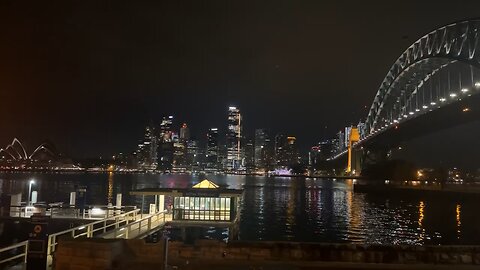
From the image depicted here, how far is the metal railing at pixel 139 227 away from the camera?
22331 mm

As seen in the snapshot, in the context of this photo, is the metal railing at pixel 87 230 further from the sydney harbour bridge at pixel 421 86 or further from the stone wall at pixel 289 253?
the sydney harbour bridge at pixel 421 86

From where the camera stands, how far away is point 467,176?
182000mm

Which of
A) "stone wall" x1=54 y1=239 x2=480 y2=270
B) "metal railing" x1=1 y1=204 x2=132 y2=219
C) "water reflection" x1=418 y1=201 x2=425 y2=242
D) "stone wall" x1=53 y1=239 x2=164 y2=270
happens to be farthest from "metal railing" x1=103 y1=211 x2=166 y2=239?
"water reflection" x1=418 y1=201 x2=425 y2=242

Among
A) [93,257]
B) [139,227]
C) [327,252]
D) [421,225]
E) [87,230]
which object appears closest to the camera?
[93,257]

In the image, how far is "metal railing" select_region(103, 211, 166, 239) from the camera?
73.3ft

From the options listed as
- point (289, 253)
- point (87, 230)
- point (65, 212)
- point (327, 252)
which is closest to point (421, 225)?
point (65, 212)

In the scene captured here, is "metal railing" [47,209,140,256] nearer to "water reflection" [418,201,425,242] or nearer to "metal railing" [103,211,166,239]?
"metal railing" [103,211,166,239]

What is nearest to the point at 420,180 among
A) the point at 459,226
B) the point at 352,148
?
the point at 352,148

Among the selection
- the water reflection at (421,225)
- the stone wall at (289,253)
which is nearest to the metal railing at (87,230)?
the stone wall at (289,253)

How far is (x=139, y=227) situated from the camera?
24375mm

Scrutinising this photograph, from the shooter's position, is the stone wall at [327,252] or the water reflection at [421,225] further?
the water reflection at [421,225]

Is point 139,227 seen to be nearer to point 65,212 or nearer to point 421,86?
point 65,212

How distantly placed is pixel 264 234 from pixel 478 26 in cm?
7047

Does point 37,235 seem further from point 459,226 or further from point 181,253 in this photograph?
point 459,226
